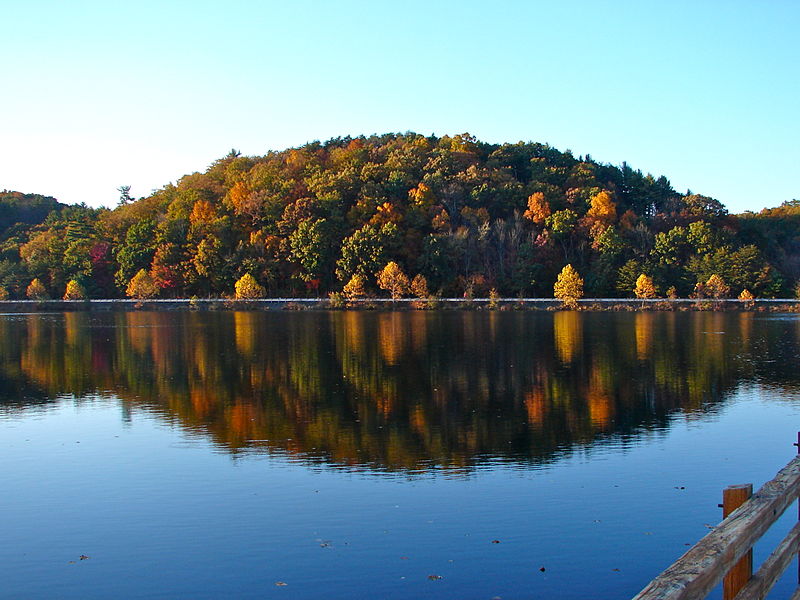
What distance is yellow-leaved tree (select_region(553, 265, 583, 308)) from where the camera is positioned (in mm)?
68062

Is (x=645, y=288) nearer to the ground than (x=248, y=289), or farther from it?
nearer to the ground

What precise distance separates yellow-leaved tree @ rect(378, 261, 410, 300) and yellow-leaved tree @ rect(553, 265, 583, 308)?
13517 mm

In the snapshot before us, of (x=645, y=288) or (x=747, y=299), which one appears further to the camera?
A: (x=645, y=288)

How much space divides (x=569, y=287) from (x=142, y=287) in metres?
41.4

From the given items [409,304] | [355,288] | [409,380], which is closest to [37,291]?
[355,288]

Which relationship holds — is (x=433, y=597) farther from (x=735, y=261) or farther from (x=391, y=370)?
(x=735, y=261)

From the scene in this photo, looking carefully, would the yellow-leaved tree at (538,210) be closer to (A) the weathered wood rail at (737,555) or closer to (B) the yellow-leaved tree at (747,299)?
(B) the yellow-leaved tree at (747,299)

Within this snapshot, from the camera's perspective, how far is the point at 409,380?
21.8 metres

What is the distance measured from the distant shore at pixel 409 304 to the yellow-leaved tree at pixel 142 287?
802 millimetres

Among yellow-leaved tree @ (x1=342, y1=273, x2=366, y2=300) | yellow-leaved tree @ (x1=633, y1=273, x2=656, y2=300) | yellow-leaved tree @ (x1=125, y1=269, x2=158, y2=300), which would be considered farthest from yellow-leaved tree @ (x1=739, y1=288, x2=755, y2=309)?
yellow-leaved tree @ (x1=125, y1=269, x2=158, y2=300)

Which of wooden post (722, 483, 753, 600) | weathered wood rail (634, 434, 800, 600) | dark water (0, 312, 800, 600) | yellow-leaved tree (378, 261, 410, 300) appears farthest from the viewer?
yellow-leaved tree (378, 261, 410, 300)

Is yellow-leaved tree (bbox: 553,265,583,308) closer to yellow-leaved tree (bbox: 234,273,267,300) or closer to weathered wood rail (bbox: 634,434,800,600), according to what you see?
yellow-leaved tree (bbox: 234,273,267,300)

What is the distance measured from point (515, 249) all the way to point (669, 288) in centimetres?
1438

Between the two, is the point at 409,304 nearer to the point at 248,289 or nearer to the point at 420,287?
the point at 420,287
